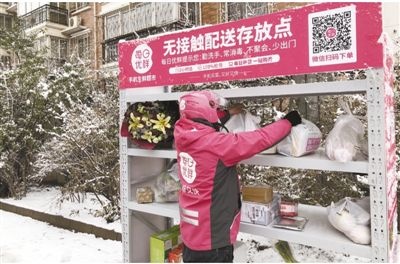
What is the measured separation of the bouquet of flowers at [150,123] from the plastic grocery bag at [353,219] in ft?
4.53

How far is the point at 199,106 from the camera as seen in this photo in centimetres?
222

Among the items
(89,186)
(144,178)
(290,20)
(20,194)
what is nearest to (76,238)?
(89,186)

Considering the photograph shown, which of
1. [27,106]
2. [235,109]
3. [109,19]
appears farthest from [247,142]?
[109,19]

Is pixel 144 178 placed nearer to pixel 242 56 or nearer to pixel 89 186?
pixel 242 56

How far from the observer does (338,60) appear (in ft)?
6.52

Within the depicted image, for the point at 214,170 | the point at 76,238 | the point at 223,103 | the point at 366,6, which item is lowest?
the point at 76,238

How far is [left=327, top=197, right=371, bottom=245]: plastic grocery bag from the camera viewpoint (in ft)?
6.56

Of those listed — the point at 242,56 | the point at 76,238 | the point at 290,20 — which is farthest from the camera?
the point at 76,238

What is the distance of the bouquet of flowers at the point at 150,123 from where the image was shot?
288 centimetres

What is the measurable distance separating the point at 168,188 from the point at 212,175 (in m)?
0.94

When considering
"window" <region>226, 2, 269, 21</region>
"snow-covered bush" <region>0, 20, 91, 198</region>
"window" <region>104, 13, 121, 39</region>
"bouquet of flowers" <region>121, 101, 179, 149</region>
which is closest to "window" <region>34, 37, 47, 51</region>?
"snow-covered bush" <region>0, 20, 91, 198</region>

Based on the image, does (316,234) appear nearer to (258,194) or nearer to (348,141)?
(258,194)

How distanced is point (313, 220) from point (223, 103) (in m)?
1.03

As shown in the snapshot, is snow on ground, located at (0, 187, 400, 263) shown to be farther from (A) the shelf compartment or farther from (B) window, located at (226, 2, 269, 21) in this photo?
(B) window, located at (226, 2, 269, 21)
